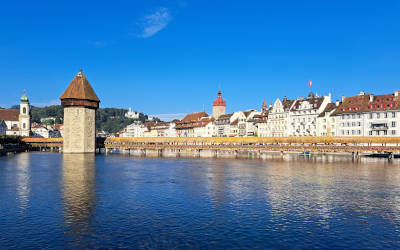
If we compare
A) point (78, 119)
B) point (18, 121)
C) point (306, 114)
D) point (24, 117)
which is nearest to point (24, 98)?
point (24, 117)

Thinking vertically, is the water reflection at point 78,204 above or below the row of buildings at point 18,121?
below

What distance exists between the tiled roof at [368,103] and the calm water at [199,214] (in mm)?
48115

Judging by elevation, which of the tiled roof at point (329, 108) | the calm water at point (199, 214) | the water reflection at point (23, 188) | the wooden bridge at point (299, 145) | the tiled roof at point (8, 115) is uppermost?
the tiled roof at point (8, 115)

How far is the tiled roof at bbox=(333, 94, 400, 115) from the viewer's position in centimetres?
7412

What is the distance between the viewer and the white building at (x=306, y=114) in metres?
89.3

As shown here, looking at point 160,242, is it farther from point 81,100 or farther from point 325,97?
point 325,97

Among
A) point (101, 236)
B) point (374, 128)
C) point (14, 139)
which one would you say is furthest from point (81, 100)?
point (101, 236)

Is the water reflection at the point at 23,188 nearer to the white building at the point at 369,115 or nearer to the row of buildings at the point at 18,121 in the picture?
the white building at the point at 369,115

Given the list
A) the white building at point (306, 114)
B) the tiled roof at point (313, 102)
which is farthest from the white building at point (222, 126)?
the tiled roof at point (313, 102)

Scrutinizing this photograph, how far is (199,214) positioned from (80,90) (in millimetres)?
61850

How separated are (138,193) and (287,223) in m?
A: 11.1

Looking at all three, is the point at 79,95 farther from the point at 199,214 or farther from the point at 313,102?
the point at 199,214

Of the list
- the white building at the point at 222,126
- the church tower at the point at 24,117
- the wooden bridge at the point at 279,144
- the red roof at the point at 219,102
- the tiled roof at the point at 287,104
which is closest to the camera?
the wooden bridge at the point at 279,144

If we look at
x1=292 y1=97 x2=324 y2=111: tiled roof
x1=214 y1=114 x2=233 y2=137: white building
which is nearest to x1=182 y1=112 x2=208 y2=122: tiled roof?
x1=214 y1=114 x2=233 y2=137: white building
